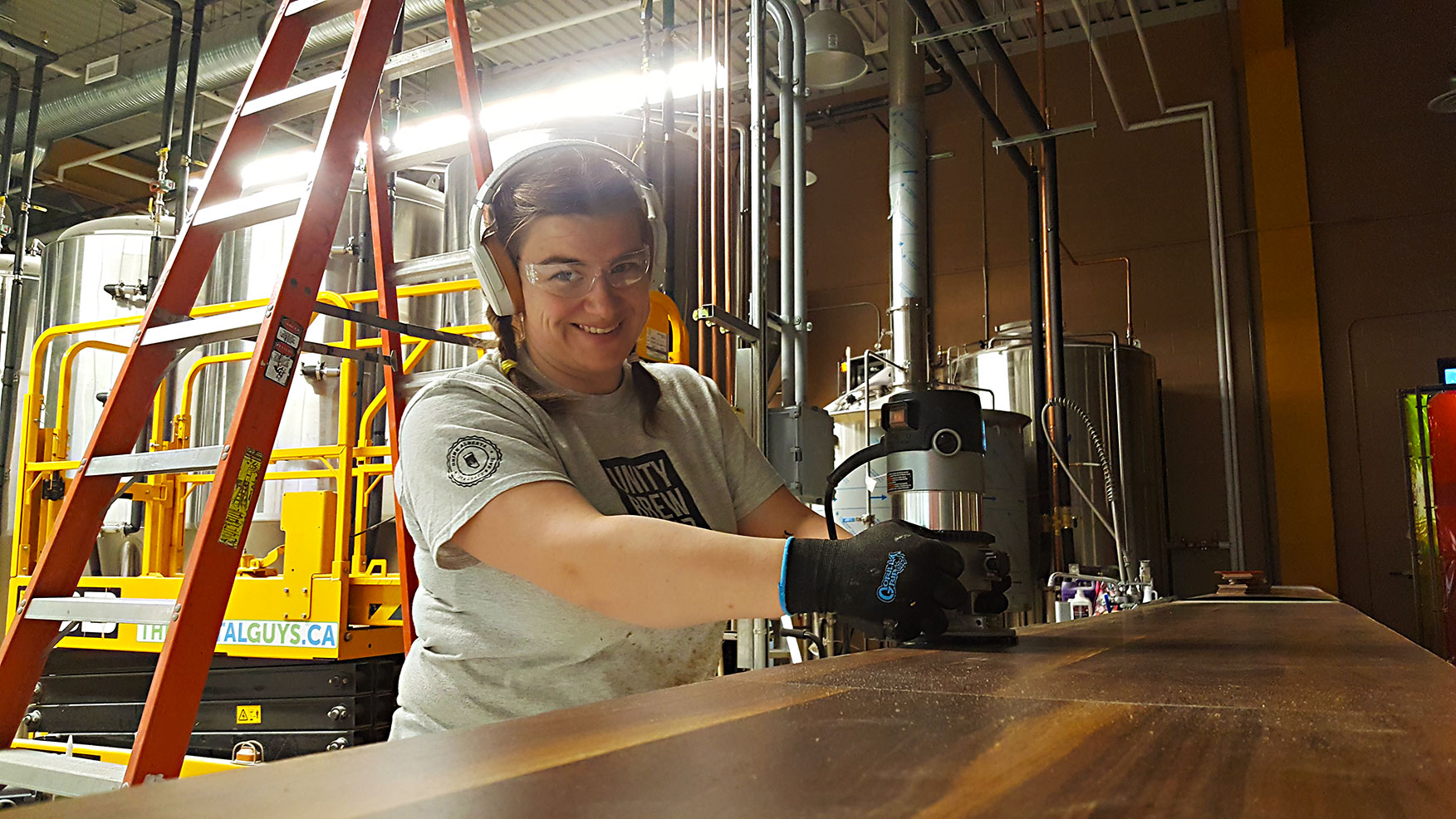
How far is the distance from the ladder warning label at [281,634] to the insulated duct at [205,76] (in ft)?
16.1

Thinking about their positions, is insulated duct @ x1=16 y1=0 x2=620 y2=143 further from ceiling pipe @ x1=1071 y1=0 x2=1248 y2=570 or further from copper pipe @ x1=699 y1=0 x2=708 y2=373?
ceiling pipe @ x1=1071 y1=0 x2=1248 y2=570

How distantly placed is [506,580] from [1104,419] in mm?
6151

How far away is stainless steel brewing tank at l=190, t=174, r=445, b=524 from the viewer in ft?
16.9

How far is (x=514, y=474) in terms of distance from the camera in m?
1.23

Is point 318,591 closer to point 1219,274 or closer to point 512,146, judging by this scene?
point 512,146

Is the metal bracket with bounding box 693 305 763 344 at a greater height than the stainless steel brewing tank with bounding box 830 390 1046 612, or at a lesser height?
greater

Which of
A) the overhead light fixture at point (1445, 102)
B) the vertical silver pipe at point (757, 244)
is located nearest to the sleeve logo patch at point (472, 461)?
the vertical silver pipe at point (757, 244)

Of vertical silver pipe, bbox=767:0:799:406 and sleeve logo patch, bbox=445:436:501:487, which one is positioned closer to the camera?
sleeve logo patch, bbox=445:436:501:487

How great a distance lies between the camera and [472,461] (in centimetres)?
125

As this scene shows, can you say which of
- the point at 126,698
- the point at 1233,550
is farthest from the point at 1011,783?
the point at 1233,550

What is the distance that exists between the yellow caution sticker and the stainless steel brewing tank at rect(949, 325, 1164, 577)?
526 centimetres

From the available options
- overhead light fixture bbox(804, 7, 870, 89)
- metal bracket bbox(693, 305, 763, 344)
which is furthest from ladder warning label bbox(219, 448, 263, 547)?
overhead light fixture bbox(804, 7, 870, 89)

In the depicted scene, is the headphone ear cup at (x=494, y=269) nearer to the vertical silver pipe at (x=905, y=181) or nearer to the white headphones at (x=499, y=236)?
the white headphones at (x=499, y=236)

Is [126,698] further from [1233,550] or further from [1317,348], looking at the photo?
[1317,348]
